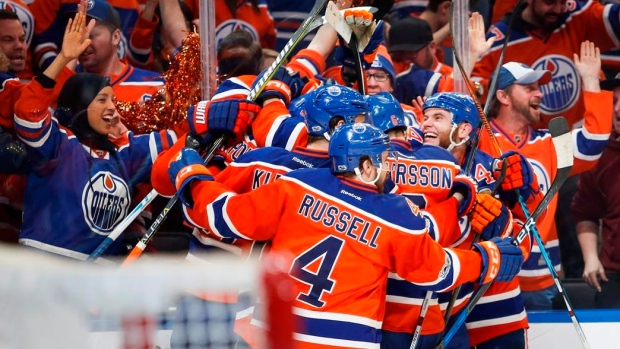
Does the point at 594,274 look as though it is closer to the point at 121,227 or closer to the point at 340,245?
the point at 340,245

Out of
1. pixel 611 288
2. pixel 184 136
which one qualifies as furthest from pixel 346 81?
pixel 611 288

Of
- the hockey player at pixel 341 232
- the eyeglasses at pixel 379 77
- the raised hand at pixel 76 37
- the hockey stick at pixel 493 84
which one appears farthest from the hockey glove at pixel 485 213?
the raised hand at pixel 76 37

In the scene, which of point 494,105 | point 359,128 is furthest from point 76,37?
point 494,105

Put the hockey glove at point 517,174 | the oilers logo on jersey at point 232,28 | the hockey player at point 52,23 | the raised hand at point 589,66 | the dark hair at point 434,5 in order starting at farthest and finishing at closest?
the dark hair at point 434,5
the raised hand at point 589,66
the oilers logo on jersey at point 232,28
the hockey player at point 52,23
the hockey glove at point 517,174

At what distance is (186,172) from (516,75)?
1807 mm

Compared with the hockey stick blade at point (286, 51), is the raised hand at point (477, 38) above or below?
below

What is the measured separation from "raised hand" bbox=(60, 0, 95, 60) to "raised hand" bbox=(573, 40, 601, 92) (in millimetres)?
2102

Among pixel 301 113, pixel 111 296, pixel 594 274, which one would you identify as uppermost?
pixel 111 296

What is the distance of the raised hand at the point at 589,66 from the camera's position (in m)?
5.16

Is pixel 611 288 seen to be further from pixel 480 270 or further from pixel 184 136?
pixel 184 136

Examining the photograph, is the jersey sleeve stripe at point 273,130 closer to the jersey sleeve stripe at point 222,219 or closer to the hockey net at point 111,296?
the jersey sleeve stripe at point 222,219

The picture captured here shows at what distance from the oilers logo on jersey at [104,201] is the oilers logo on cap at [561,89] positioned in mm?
1967

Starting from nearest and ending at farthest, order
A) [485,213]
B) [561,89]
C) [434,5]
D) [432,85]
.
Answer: [485,213] < [432,85] < [561,89] < [434,5]

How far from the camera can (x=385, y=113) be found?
4.16 metres
